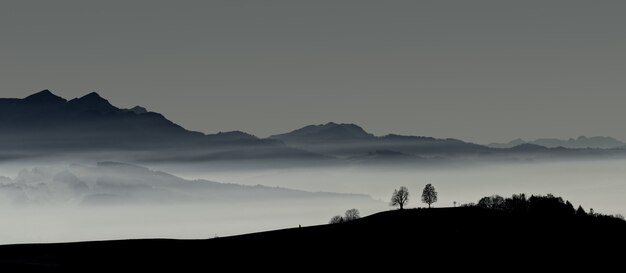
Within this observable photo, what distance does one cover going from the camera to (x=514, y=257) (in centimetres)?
18812

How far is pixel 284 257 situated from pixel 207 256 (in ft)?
54.2

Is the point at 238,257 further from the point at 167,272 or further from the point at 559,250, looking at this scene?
the point at 559,250

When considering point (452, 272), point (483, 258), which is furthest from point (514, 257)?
point (452, 272)

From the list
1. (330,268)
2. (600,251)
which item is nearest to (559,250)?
(600,251)

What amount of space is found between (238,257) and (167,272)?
69.8ft

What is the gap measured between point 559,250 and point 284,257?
54.0 m

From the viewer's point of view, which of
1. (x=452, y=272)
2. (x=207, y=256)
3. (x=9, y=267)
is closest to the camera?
(x=452, y=272)

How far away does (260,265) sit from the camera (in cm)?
18438

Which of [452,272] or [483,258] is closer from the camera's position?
[452,272]

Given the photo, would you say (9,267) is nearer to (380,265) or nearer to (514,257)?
(380,265)

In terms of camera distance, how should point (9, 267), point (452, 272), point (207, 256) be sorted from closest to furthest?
point (452, 272) → point (9, 267) → point (207, 256)

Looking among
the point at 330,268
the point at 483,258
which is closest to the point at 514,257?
the point at 483,258

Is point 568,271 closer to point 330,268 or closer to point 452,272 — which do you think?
point 452,272

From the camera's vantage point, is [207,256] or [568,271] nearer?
[568,271]
